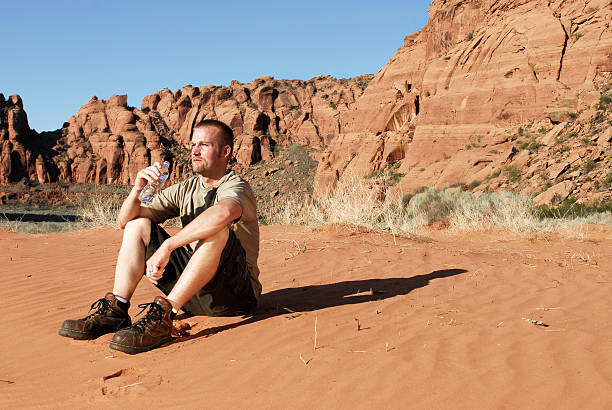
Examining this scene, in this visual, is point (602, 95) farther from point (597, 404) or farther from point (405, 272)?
point (597, 404)

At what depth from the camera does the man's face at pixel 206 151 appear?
3438 millimetres

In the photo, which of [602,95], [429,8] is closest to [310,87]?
[429,8]

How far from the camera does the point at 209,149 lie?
11.3 ft

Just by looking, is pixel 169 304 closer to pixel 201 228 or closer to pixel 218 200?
pixel 201 228

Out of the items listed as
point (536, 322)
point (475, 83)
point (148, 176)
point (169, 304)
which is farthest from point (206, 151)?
point (475, 83)

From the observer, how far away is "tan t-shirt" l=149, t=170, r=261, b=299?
3.20 m

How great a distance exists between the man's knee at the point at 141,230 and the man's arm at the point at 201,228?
0.37 m

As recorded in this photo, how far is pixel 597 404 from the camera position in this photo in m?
2.11

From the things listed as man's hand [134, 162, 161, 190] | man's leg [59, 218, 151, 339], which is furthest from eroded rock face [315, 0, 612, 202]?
man's leg [59, 218, 151, 339]

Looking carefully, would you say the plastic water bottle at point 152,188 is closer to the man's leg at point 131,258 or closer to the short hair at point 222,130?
the man's leg at point 131,258

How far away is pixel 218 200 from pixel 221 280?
55 centimetres

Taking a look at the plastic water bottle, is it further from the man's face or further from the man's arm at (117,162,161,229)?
the man's face

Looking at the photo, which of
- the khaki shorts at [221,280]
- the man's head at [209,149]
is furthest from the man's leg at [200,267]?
the man's head at [209,149]

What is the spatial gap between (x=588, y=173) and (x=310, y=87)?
56636 millimetres
